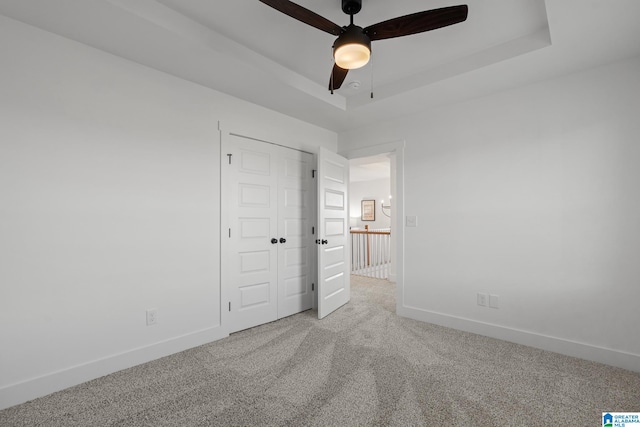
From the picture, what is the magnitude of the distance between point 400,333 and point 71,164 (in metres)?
3.21

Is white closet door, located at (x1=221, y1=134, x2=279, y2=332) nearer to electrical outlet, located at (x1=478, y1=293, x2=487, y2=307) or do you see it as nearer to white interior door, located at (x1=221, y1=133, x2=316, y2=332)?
white interior door, located at (x1=221, y1=133, x2=316, y2=332)

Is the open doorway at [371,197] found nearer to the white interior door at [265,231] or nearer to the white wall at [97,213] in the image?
the white interior door at [265,231]

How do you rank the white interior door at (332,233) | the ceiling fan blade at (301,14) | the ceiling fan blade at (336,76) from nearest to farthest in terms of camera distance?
the ceiling fan blade at (301,14) < the ceiling fan blade at (336,76) < the white interior door at (332,233)

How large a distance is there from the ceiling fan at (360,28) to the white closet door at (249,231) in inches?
64.1

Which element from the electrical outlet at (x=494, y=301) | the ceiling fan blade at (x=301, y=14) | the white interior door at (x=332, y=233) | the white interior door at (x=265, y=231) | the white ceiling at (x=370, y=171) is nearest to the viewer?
the ceiling fan blade at (x=301, y=14)

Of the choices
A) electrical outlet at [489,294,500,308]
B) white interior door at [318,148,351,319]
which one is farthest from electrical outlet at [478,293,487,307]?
white interior door at [318,148,351,319]

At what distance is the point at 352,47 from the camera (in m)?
1.69

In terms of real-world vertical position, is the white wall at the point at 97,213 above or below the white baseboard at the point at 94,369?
above

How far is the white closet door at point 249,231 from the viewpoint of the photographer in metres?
3.00

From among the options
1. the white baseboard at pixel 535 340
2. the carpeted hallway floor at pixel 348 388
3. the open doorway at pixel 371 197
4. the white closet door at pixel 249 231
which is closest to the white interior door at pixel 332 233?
the white closet door at pixel 249 231
